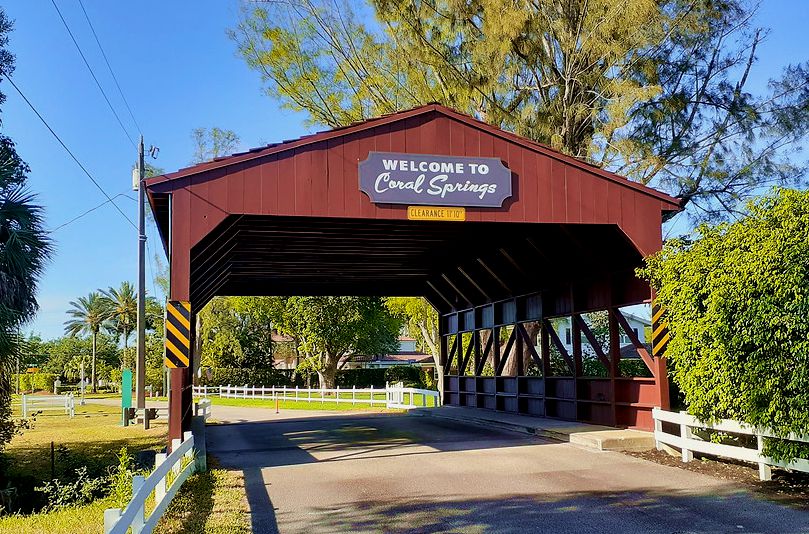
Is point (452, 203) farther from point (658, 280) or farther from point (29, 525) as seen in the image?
point (29, 525)

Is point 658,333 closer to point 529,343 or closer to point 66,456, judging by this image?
point 529,343

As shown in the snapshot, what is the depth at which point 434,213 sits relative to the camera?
1177cm

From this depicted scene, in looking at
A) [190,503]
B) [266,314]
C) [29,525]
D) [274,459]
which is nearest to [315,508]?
[190,503]

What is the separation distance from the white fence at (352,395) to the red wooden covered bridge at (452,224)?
740cm

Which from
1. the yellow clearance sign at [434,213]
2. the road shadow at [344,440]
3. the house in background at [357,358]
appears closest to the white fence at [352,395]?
the road shadow at [344,440]

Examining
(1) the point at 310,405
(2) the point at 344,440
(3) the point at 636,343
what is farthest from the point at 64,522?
(1) the point at 310,405

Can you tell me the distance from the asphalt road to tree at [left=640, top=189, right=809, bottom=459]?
970 mm

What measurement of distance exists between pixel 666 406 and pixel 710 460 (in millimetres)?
1429

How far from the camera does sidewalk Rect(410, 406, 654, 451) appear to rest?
1190 centimetres

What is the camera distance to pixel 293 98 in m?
19.8

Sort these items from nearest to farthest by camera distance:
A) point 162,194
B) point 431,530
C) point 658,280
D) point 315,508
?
point 431,530 → point 315,508 → point 162,194 → point 658,280

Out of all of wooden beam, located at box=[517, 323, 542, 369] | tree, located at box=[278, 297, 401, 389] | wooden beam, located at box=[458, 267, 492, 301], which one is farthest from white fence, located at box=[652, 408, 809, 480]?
tree, located at box=[278, 297, 401, 389]

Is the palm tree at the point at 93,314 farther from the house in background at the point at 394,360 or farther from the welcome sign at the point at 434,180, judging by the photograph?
the welcome sign at the point at 434,180

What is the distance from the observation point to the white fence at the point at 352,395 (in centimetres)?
2656
